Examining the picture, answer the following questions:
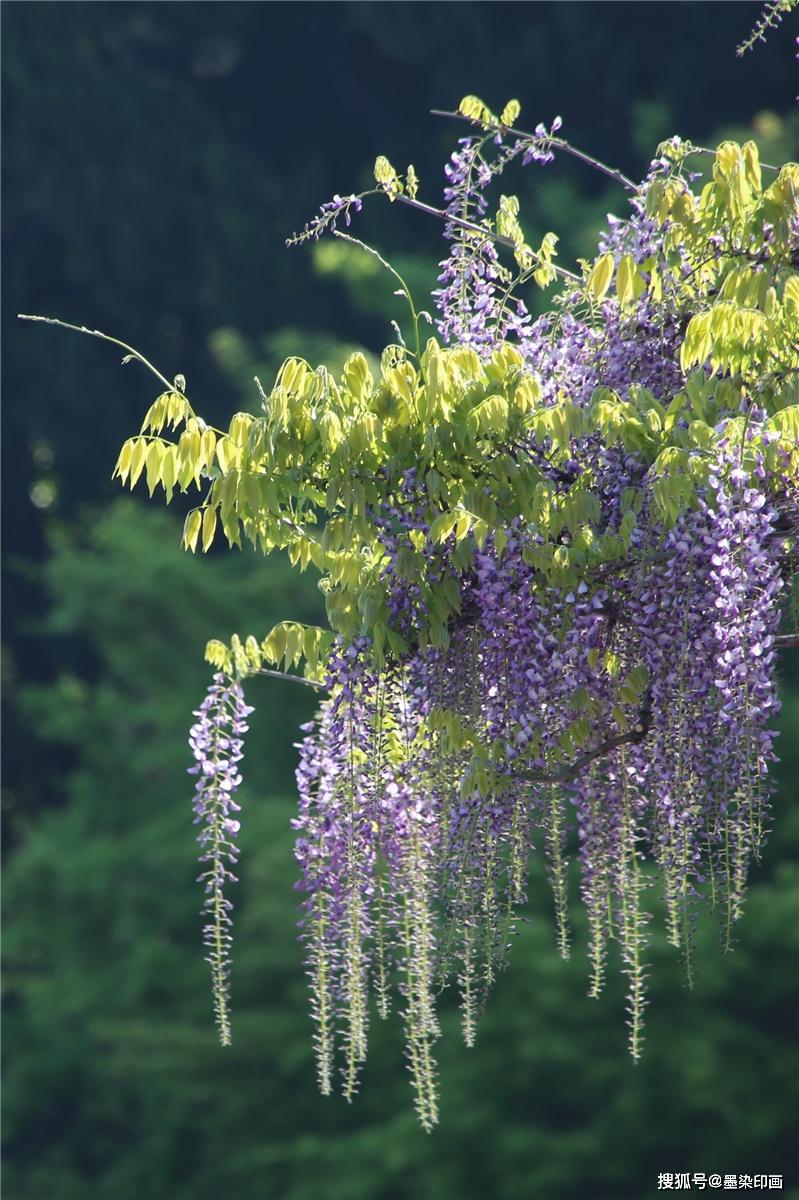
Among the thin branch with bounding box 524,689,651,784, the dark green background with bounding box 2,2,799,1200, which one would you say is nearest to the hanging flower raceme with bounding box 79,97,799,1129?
the thin branch with bounding box 524,689,651,784

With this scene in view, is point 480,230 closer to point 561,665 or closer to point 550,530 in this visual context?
point 550,530

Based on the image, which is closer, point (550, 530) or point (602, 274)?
point (602, 274)

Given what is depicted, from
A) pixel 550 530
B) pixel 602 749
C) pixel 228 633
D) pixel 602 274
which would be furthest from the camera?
pixel 228 633

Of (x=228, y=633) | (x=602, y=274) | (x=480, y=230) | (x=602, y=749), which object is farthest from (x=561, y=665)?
(x=228, y=633)

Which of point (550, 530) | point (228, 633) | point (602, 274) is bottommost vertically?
point (550, 530)

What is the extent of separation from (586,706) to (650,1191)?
6.46 meters

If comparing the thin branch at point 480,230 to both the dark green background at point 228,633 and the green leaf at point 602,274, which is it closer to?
the green leaf at point 602,274

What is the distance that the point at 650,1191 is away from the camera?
8.85 m

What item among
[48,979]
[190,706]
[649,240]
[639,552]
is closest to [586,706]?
[639,552]

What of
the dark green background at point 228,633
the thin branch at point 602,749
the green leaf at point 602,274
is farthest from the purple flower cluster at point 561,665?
the dark green background at point 228,633

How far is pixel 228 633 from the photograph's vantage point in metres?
11.3

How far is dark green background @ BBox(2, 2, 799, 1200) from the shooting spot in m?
8.69

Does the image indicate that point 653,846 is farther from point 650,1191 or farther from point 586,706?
point 650,1191

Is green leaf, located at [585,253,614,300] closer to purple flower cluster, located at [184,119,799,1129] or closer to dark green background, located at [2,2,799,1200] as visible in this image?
purple flower cluster, located at [184,119,799,1129]
